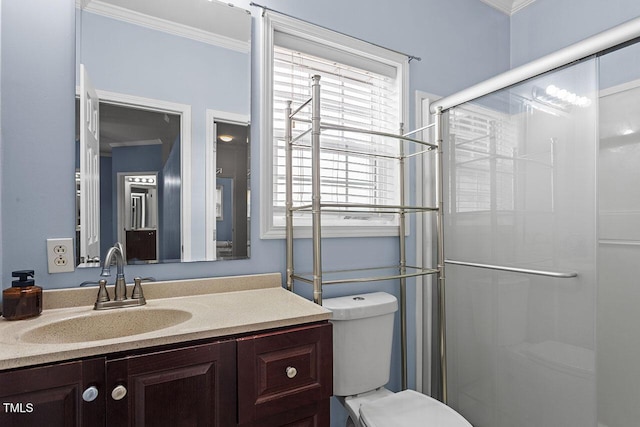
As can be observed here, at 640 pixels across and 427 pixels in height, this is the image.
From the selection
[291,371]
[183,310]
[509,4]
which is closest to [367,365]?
[291,371]

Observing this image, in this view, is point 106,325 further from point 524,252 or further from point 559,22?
point 559,22

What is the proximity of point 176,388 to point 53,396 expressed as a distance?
0.85 feet

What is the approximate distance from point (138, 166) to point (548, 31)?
2490mm

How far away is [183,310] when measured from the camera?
1.18 metres

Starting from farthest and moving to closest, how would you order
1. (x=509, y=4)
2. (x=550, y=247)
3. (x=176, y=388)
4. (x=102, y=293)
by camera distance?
(x=509, y=4)
(x=550, y=247)
(x=102, y=293)
(x=176, y=388)

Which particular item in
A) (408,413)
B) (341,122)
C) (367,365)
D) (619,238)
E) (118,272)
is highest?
(341,122)

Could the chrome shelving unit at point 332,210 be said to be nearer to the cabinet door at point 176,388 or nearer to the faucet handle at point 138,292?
the cabinet door at point 176,388

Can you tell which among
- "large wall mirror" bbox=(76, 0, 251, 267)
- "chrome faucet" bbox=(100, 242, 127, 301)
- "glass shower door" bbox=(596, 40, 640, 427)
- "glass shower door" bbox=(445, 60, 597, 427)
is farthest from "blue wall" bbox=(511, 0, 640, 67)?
"chrome faucet" bbox=(100, 242, 127, 301)

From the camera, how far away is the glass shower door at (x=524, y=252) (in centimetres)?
138

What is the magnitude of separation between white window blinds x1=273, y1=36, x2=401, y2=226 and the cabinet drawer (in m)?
0.64

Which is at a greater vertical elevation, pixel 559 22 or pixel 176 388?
pixel 559 22

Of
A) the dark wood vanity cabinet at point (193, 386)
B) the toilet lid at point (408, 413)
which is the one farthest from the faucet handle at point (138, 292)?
the toilet lid at point (408, 413)

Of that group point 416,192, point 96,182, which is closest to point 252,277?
point 96,182

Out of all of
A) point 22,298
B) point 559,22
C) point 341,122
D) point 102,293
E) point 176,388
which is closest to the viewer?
point 176,388
